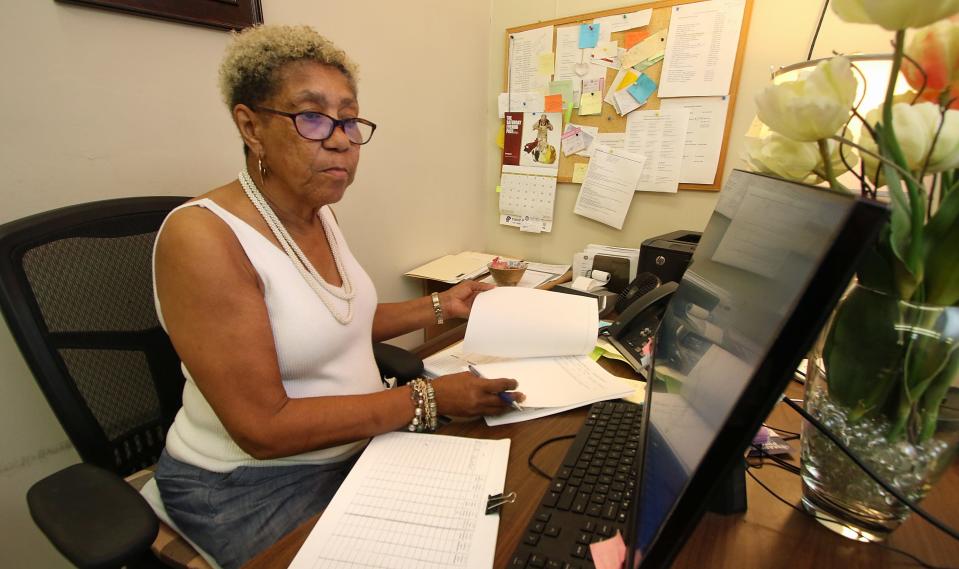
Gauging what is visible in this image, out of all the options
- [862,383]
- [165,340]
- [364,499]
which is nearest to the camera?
[862,383]

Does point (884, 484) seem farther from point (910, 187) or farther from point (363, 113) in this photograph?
point (363, 113)

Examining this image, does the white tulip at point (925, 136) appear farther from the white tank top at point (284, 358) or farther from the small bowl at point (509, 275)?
the small bowl at point (509, 275)

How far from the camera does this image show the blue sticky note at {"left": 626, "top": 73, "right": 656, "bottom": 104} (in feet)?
5.24

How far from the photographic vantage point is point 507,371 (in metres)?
0.93

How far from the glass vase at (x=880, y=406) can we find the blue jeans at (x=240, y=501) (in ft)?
2.53

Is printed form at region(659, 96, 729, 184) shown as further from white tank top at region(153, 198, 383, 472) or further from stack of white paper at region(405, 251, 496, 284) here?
white tank top at region(153, 198, 383, 472)

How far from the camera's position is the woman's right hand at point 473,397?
30.7 inches

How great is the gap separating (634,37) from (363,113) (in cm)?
104

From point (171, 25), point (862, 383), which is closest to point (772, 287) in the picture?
point (862, 383)

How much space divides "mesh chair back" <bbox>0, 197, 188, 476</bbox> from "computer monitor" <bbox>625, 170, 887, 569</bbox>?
867 millimetres

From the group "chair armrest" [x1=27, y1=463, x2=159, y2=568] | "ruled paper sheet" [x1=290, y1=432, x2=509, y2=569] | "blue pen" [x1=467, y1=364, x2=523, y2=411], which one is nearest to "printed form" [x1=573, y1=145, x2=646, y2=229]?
"blue pen" [x1=467, y1=364, x2=523, y2=411]

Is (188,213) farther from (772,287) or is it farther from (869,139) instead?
(869,139)

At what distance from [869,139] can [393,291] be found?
1534 millimetres

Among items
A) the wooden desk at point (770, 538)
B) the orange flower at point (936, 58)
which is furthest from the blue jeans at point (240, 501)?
the orange flower at point (936, 58)
